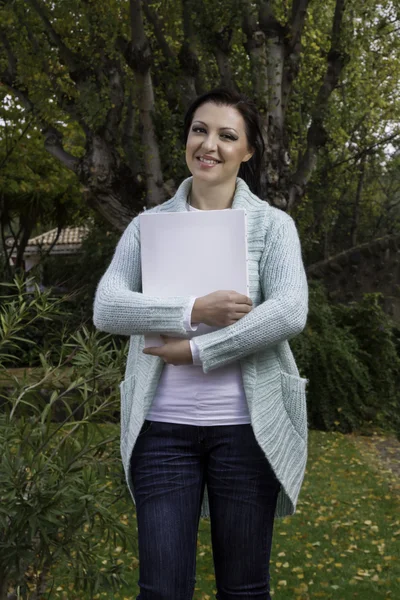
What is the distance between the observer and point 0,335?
311 cm

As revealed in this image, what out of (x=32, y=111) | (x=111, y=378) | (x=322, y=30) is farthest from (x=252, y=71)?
(x=111, y=378)

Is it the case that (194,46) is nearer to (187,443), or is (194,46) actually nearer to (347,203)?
(187,443)

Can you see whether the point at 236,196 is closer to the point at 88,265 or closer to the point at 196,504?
the point at 196,504

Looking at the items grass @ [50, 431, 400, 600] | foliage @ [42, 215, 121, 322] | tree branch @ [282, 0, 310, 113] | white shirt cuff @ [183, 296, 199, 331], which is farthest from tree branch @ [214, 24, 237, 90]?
white shirt cuff @ [183, 296, 199, 331]

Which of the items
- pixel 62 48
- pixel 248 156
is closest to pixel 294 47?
pixel 62 48

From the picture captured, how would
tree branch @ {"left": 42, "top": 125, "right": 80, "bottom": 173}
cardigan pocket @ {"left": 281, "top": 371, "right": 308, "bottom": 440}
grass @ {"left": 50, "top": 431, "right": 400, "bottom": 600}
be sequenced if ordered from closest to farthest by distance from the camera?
cardigan pocket @ {"left": 281, "top": 371, "right": 308, "bottom": 440} → grass @ {"left": 50, "top": 431, "right": 400, "bottom": 600} → tree branch @ {"left": 42, "top": 125, "right": 80, "bottom": 173}

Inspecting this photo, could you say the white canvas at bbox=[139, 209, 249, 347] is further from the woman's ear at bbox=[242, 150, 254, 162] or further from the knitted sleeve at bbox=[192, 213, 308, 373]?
the woman's ear at bbox=[242, 150, 254, 162]

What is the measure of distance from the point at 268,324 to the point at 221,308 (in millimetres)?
130

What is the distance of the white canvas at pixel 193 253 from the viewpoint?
2234 mm

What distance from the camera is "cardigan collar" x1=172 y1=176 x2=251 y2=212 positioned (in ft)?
8.02

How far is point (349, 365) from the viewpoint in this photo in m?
10.6

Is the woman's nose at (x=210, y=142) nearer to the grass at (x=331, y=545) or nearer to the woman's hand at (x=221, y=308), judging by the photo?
the woman's hand at (x=221, y=308)

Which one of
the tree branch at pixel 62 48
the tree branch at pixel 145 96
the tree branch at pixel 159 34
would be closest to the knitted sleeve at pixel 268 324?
the tree branch at pixel 145 96

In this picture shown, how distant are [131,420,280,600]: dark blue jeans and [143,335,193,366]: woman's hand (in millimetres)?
185
